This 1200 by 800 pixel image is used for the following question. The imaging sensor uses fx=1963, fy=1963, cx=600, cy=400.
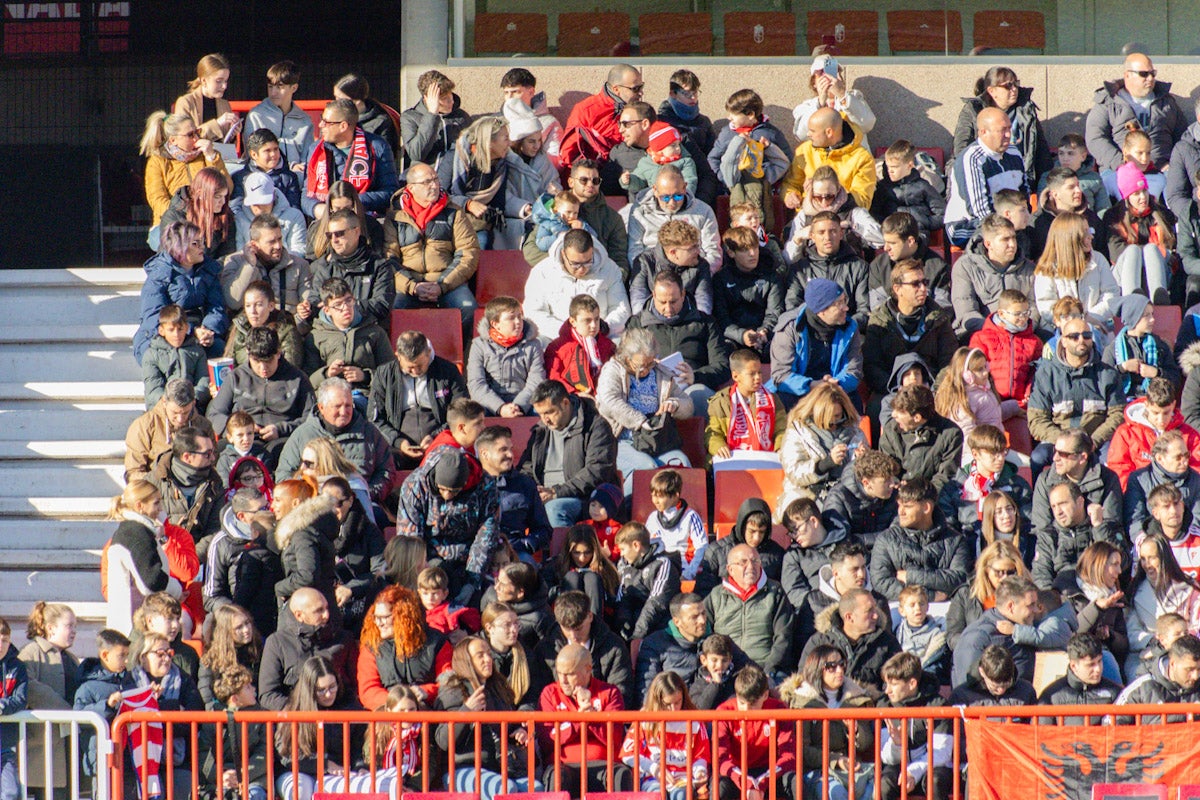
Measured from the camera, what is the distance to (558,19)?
13781mm

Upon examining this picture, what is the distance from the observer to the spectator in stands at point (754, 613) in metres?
9.28

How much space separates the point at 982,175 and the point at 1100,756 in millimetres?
5830

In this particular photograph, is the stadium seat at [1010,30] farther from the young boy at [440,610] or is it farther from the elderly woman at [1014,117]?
the young boy at [440,610]

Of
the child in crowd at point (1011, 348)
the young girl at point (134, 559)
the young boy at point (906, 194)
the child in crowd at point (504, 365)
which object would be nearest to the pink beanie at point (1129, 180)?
the young boy at point (906, 194)

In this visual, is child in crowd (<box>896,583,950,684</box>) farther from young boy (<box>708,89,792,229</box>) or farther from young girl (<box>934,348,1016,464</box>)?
young boy (<box>708,89,792,229</box>)

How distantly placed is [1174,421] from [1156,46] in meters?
4.35

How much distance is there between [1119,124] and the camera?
1302cm

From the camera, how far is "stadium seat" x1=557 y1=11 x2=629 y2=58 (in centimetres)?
1376

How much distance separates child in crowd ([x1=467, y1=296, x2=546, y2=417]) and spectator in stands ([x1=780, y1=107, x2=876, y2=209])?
2535 millimetres

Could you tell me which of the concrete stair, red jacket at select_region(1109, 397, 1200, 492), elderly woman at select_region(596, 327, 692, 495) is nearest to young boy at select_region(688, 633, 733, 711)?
elderly woman at select_region(596, 327, 692, 495)

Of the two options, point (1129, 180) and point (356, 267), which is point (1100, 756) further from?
point (1129, 180)

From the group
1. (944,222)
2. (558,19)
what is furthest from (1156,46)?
(558,19)

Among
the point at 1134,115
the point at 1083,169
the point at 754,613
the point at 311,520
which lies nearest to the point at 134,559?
the point at 311,520

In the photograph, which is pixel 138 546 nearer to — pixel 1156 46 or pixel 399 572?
pixel 399 572
